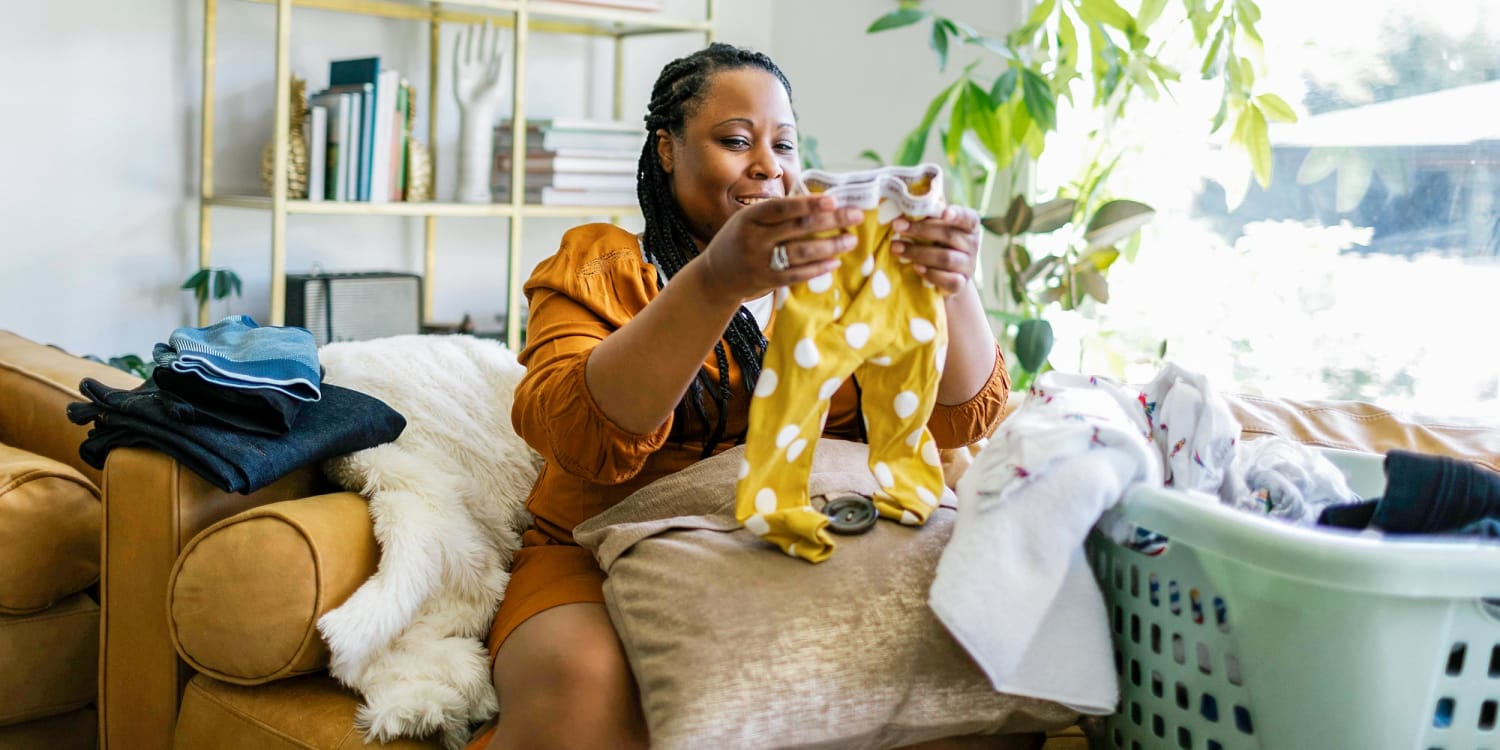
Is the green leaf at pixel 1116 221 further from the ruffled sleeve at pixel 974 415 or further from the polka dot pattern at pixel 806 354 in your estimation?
the polka dot pattern at pixel 806 354

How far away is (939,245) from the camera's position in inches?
41.0

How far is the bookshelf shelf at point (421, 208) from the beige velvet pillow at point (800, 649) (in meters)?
1.64

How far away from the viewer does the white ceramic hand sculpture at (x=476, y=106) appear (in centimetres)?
276

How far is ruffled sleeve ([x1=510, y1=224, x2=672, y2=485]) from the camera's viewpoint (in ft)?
3.85

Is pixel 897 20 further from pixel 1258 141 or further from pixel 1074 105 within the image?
pixel 1258 141

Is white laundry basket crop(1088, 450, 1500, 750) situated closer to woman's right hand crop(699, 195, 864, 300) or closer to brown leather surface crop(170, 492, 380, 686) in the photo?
woman's right hand crop(699, 195, 864, 300)

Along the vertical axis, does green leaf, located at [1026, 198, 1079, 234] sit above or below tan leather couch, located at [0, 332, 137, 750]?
above

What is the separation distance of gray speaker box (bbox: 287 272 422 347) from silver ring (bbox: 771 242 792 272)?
1.68m

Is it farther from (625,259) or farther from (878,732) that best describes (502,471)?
(878,732)

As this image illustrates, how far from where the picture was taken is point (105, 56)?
2471mm

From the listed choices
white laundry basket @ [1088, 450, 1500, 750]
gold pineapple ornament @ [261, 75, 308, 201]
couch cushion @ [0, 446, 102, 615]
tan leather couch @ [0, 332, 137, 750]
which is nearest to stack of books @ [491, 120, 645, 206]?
gold pineapple ornament @ [261, 75, 308, 201]

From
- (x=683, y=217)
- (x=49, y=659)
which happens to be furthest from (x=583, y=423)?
(x=49, y=659)

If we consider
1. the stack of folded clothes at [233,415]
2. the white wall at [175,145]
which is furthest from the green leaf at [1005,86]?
the stack of folded clothes at [233,415]

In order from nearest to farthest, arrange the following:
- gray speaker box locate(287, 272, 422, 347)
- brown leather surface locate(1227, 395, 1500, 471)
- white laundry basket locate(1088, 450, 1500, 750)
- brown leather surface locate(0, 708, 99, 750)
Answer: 1. white laundry basket locate(1088, 450, 1500, 750)
2. brown leather surface locate(1227, 395, 1500, 471)
3. brown leather surface locate(0, 708, 99, 750)
4. gray speaker box locate(287, 272, 422, 347)
